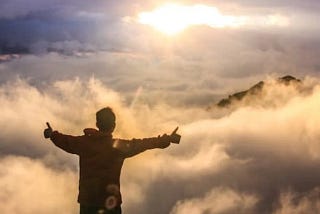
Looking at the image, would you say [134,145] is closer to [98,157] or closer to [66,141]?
[98,157]

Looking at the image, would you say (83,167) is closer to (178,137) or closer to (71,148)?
(71,148)

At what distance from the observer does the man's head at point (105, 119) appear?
8883 millimetres

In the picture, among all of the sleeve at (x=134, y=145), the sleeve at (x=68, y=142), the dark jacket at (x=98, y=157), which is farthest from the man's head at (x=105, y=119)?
the sleeve at (x=68, y=142)

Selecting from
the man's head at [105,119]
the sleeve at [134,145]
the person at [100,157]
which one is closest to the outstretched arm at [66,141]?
the person at [100,157]

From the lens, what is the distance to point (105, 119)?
8.90m

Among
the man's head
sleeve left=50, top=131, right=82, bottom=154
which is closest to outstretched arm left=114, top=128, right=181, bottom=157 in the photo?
the man's head

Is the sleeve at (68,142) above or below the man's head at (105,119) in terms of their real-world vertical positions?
below

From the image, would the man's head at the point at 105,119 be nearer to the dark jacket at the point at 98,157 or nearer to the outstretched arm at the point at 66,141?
the dark jacket at the point at 98,157

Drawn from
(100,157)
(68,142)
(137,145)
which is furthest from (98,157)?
(137,145)

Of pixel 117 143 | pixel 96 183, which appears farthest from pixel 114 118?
pixel 96 183

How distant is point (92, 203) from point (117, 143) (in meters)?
1.05

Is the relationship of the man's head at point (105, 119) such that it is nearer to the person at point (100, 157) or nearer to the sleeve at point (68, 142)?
the person at point (100, 157)

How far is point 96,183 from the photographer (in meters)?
8.99

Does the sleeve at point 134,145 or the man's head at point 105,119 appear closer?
the man's head at point 105,119
